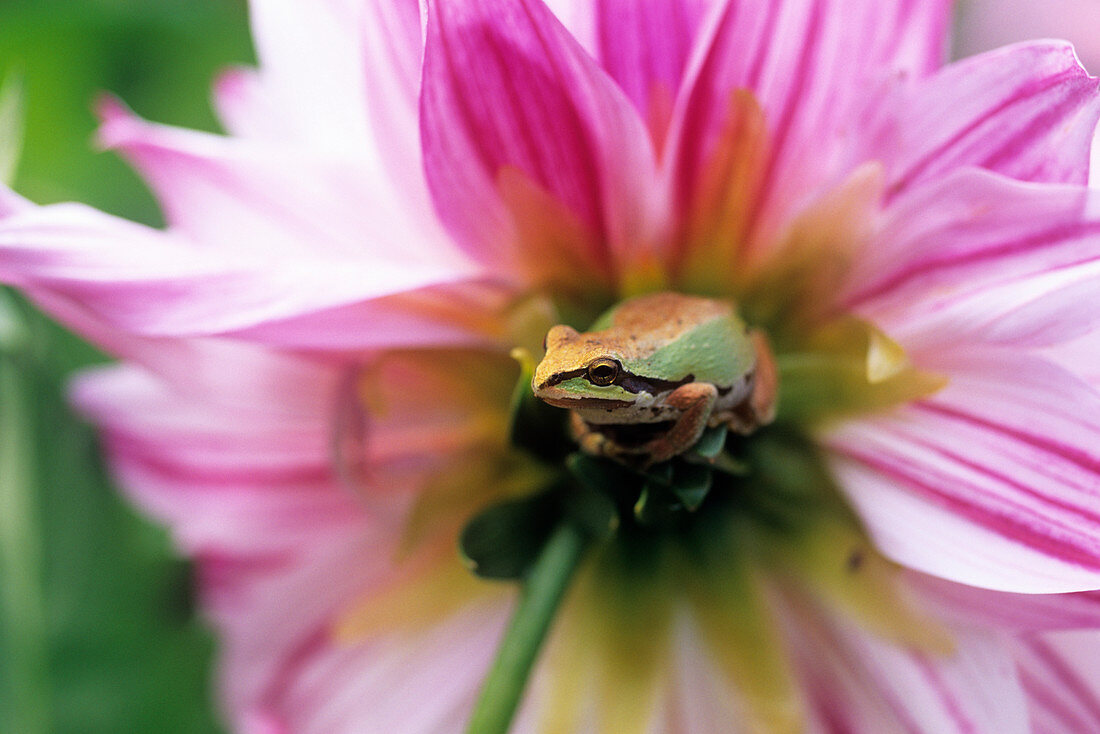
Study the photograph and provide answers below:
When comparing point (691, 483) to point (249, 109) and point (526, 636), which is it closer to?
point (526, 636)

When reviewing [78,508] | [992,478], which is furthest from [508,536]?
[78,508]

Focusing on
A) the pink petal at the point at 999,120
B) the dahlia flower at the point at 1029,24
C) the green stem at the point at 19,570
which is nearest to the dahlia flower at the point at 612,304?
the pink petal at the point at 999,120

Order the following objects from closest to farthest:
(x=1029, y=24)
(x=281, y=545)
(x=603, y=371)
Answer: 1. (x=603, y=371)
2. (x=281, y=545)
3. (x=1029, y=24)

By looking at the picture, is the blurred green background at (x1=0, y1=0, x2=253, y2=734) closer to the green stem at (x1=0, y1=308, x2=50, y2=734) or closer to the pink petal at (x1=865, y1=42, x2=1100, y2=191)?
the green stem at (x1=0, y1=308, x2=50, y2=734)

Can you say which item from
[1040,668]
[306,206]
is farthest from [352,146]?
[1040,668]

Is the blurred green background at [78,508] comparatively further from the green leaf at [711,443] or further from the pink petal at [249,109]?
the green leaf at [711,443]

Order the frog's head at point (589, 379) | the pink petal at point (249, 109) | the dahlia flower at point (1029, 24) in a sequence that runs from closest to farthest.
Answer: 1. the frog's head at point (589, 379)
2. the pink petal at point (249, 109)
3. the dahlia flower at point (1029, 24)
